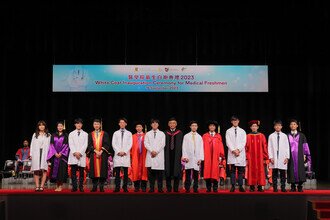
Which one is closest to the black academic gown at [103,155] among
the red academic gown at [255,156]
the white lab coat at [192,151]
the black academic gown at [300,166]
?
the white lab coat at [192,151]

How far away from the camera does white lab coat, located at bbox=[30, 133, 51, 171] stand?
8.09 m

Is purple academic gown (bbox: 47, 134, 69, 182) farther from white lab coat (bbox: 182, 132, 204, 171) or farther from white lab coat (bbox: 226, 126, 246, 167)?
white lab coat (bbox: 226, 126, 246, 167)

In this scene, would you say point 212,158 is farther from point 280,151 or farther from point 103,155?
point 103,155

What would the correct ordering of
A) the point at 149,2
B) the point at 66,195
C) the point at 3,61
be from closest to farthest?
the point at 66,195
the point at 149,2
the point at 3,61

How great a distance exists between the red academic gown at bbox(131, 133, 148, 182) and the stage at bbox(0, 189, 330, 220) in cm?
61

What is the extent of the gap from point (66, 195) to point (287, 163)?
4102 millimetres

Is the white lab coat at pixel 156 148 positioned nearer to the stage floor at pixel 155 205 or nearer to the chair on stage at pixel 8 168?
the stage floor at pixel 155 205

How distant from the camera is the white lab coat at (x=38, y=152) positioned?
809 centimetres

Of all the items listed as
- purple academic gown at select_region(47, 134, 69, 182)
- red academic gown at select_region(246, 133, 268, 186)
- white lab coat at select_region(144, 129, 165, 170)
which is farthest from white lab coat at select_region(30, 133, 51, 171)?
red academic gown at select_region(246, 133, 268, 186)

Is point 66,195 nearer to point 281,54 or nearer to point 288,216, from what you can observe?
point 288,216

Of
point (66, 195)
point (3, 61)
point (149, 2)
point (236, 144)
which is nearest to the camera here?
point (66, 195)

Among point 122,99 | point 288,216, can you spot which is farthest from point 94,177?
point 122,99

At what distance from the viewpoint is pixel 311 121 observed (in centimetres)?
1283

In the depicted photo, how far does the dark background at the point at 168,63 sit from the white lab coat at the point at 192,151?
15.5ft
